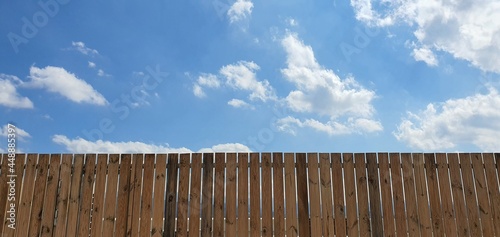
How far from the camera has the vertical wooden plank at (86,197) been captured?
5477 millimetres

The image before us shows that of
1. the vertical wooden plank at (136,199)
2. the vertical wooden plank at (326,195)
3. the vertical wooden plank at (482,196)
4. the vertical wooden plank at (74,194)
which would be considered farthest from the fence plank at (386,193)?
the vertical wooden plank at (74,194)

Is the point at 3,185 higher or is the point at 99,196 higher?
the point at 3,185

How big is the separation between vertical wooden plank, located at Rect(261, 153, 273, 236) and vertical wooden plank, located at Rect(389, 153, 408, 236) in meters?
1.87

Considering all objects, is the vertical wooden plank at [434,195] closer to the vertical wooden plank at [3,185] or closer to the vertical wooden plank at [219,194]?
the vertical wooden plank at [219,194]

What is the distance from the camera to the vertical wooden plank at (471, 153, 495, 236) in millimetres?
5746

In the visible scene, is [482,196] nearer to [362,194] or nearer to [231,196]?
[362,194]

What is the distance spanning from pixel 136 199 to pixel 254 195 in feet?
5.68

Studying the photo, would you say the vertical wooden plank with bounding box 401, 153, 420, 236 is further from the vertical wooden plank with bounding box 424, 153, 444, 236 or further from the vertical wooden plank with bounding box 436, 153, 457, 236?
the vertical wooden plank with bounding box 436, 153, 457, 236

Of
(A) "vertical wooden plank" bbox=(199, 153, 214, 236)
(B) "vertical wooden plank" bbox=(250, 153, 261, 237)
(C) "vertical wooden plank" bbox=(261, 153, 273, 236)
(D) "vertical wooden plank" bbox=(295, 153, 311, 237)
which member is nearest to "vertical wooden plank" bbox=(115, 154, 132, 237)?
(A) "vertical wooden plank" bbox=(199, 153, 214, 236)

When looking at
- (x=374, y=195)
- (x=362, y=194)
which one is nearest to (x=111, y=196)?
(x=362, y=194)

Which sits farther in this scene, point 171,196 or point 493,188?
point 493,188

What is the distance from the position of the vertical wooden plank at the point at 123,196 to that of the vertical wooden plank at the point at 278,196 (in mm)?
2155

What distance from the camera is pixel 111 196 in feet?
18.2

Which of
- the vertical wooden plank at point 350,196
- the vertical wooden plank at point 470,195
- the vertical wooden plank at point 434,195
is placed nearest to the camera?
the vertical wooden plank at point 350,196
